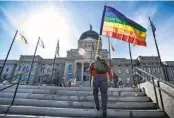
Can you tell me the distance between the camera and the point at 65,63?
2203 inches

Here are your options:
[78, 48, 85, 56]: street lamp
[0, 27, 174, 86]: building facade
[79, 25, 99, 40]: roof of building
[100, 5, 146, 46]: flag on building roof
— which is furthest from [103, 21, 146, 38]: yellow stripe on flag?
[79, 25, 99, 40]: roof of building

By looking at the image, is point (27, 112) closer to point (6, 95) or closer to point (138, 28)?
point (6, 95)

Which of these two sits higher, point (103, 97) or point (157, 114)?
point (103, 97)

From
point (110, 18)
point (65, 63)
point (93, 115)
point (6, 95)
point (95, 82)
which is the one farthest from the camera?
point (65, 63)

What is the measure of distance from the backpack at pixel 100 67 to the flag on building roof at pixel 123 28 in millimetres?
3829

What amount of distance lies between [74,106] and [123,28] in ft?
18.5

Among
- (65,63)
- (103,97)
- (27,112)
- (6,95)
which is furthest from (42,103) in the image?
(65,63)

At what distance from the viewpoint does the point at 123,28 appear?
8.48 metres

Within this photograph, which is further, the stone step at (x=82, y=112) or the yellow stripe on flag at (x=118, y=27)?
the yellow stripe on flag at (x=118, y=27)

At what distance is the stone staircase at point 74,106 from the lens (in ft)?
13.9

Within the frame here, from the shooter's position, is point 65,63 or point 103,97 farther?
point 65,63

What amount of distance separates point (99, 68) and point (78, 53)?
174 feet

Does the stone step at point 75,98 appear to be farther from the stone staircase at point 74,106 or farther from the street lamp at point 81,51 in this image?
the street lamp at point 81,51

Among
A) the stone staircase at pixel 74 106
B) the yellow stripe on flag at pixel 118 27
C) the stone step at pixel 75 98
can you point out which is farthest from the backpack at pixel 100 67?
the yellow stripe on flag at pixel 118 27
